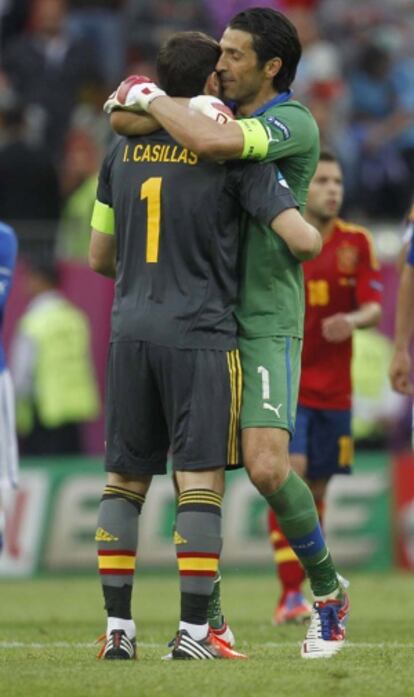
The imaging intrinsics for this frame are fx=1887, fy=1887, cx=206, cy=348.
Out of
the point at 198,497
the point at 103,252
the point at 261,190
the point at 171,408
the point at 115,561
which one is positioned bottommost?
the point at 115,561

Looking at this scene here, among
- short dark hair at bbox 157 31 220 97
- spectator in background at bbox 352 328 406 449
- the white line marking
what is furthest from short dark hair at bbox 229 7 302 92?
spectator in background at bbox 352 328 406 449

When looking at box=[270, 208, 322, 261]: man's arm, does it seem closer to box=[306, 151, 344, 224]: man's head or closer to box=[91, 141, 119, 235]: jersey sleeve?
box=[91, 141, 119, 235]: jersey sleeve

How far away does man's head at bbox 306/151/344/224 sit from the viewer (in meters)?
10.3

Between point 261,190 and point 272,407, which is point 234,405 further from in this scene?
point 261,190

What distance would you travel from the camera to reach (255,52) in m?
7.38

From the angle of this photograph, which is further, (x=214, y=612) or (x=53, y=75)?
(x=53, y=75)

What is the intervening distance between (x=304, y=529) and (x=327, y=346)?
3.10 metres

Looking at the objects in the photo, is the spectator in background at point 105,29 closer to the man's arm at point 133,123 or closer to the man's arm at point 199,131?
the man's arm at point 133,123

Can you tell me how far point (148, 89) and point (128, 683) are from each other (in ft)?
7.46

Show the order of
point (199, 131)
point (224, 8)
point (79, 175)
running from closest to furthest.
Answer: point (199, 131), point (79, 175), point (224, 8)

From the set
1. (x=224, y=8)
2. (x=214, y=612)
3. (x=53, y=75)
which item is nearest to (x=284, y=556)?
(x=214, y=612)

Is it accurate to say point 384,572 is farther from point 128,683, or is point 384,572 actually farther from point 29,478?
point 128,683

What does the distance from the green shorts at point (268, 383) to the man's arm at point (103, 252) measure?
2.15 ft

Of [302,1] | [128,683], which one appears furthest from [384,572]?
[128,683]
